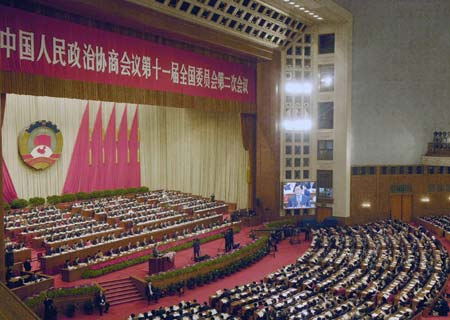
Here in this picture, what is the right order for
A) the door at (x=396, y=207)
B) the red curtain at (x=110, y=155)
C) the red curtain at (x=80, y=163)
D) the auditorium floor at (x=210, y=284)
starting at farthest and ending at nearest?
the red curtain at (x=110, y=155) → the door at (x=396, y=207) → the red curtain at (x=80, y=163) → the auditorium floor at (x=210, y=284)

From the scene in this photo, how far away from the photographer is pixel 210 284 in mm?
14078

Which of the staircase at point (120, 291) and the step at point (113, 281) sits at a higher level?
the step at point (113, 281)

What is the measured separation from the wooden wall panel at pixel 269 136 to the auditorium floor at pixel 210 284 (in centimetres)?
277

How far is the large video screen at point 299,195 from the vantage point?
2184 centimetres

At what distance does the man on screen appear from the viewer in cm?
2191

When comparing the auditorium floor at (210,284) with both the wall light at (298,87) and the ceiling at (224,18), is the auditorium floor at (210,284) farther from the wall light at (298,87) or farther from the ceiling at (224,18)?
the ceiling at (224,18)

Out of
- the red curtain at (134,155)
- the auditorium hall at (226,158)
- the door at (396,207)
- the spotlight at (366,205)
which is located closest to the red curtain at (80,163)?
the auditorium hall at (226,158)

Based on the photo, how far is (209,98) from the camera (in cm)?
1944

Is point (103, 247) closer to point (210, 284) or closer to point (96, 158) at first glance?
point (210, 284)

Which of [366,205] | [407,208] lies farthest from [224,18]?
[407,208]

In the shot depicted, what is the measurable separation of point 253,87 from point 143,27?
7734 mm

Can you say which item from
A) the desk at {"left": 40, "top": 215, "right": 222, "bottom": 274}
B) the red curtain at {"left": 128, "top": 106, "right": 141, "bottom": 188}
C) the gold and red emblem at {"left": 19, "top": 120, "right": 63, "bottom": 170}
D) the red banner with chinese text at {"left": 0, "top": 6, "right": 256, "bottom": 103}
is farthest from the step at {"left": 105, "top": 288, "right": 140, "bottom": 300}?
the red curtain at {"left": 128, "top": 106, "right": 141, "bottom": 188}

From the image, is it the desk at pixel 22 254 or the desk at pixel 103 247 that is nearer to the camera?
the desk at pixel 103 247

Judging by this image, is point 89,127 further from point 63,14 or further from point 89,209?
point 63,14
